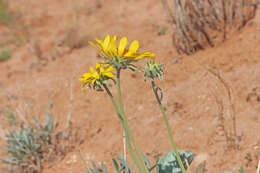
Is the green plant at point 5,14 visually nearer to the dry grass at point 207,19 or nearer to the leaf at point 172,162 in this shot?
the dry grass at point 207,19

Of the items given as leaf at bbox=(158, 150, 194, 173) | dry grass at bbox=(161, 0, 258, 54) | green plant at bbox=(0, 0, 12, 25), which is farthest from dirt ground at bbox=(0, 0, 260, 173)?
green plant at bbox=(0, 0, 12, 25)

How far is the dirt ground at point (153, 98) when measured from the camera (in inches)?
88.2

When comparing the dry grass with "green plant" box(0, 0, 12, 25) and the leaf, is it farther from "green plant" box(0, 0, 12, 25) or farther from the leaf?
"green plant" box(0, 0, 12, 25)

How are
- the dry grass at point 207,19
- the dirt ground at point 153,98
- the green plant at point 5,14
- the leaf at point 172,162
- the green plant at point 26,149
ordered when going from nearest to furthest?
the leaf at point 172,162
the dirt ground at point 153,98
the green plant at point 26,149
the dry grass at point 207,19
the green plant at point 5,14

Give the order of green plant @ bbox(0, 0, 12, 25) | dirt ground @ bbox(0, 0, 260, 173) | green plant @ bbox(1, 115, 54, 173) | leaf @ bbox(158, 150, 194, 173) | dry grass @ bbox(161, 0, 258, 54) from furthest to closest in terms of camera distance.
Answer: green plant @ bbox(0, 0, 12, 25), dry grass @ bbox(161, 0, 258, 54), green plant @ bbox(1, 115, 54, 173), dirt ground @ bbox(0, 0, 260, 173), leaf @ bbox(158, 150, 194, 173)

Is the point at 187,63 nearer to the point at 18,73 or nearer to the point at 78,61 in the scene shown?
the point at 78,61

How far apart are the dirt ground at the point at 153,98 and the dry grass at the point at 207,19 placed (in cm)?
11

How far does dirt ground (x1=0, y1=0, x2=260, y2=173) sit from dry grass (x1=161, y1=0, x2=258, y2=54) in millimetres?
110

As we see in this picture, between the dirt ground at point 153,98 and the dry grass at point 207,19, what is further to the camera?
the dry grass at point 207,19

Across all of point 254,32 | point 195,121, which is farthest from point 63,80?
point 254,32

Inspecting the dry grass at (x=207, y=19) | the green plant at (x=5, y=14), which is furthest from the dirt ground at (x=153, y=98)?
the green plant at (x=5, y=14)

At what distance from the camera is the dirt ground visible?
7.35 feet

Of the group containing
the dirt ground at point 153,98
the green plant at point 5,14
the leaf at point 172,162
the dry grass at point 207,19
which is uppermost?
the green plant at point 5,14

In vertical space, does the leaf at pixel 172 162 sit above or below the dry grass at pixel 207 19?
below
